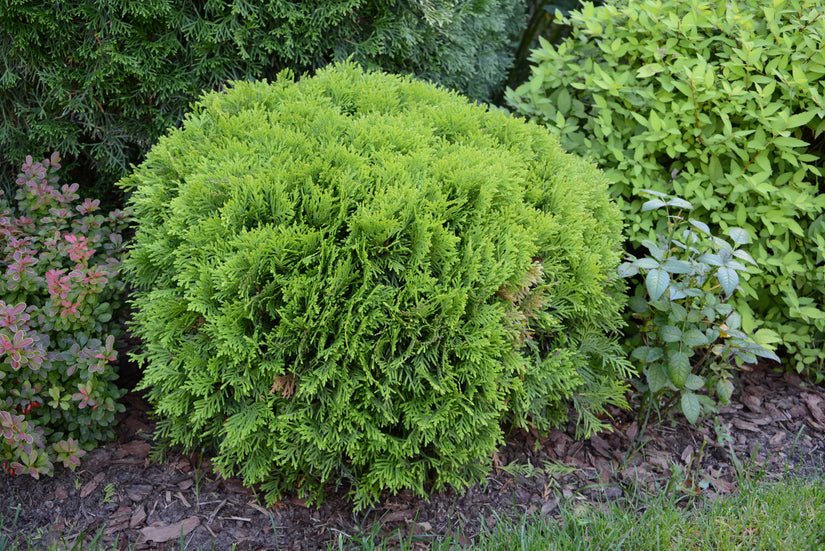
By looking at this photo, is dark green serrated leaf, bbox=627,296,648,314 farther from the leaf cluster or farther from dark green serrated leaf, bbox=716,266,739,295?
dark green serrated leaf, bbox=716,266,739,295

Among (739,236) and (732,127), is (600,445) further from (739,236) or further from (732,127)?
(732,127)

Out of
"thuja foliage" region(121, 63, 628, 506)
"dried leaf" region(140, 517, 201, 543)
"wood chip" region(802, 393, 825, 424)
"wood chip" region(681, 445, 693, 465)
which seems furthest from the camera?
"wood chip" region(802, 393, 825, 424)

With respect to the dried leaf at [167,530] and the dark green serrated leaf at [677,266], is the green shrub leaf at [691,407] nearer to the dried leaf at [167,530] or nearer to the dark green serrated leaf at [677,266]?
the dark green serrated leaf at [677,266]

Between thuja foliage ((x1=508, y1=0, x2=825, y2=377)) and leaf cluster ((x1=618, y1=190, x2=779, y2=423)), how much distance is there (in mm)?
343

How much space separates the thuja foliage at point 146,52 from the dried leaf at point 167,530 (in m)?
2.05

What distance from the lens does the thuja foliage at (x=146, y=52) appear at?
3101 mm

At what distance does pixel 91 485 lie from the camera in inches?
100

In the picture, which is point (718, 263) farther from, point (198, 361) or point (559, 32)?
point (559, 32)

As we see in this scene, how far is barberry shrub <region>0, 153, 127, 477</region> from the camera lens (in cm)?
234

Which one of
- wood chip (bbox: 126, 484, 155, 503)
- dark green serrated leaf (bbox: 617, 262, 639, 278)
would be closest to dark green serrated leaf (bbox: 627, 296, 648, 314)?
dark green serrated leaf (bbox: 617, 262, 639, 278)

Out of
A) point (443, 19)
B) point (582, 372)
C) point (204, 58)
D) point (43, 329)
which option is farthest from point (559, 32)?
point (43, 329)

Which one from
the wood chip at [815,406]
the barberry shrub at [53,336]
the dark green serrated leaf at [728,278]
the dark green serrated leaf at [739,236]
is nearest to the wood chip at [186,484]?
the barberry shrub at [53,336]

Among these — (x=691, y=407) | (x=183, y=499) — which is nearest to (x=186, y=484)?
(x=183, y=499)

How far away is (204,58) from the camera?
3248mm
